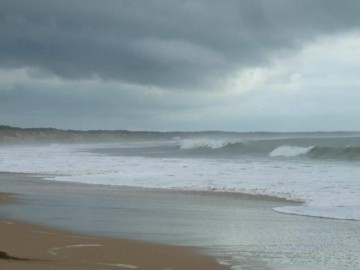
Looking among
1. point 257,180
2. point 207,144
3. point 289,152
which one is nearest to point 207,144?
point 207,144

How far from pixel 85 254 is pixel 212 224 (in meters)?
3.37

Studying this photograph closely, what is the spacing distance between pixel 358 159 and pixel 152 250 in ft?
74.0

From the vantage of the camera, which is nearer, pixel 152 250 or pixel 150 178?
pixel 152 250

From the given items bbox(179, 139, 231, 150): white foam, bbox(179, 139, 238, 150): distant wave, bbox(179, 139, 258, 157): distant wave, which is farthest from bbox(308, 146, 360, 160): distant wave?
bbox(179, 139, 231, 150): white foam

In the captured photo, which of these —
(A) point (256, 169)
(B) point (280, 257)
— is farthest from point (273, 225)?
(A) point (256, 169)

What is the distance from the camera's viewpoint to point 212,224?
10.8 meters

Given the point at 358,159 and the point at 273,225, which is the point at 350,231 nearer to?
the point at 273,225

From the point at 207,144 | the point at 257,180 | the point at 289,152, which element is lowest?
the point at 257,180

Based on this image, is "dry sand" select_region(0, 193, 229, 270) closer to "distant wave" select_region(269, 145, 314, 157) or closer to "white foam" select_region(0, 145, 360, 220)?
"white foam" select_region(0, 145, 360, 220)

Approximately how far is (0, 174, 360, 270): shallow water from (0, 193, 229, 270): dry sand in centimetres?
48

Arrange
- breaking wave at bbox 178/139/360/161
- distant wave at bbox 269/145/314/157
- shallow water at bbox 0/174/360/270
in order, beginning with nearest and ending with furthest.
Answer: shallow water at bbox 0/174/360/270
breaking wave at bbox 178/139/360/161
distant wave at bbox 269/145/314/157

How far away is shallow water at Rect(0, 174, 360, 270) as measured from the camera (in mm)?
8100

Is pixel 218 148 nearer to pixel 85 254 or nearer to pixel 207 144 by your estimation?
pixel 207 144

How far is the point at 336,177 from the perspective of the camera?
18328 millimetres
